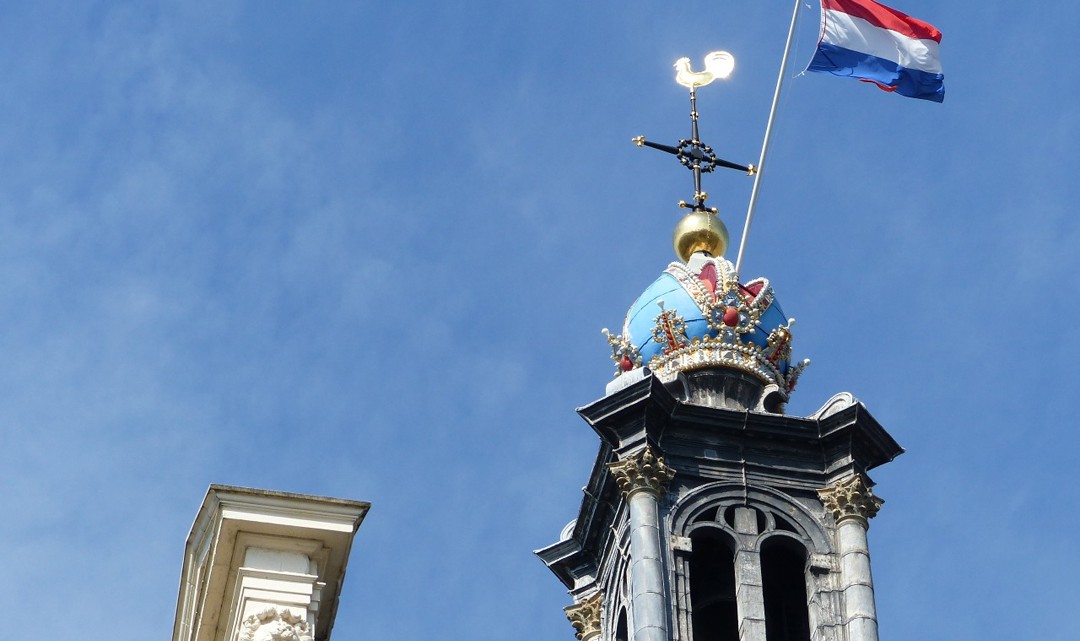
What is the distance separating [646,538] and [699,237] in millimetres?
9467

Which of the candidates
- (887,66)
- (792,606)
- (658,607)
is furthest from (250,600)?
(887,66)

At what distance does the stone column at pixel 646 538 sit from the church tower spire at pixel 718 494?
0.11ft

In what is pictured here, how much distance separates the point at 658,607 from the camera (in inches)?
1785

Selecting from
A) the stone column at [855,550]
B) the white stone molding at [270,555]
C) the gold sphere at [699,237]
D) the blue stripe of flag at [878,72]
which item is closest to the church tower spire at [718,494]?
the stone column at [855,550]

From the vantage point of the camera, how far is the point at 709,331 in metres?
50.6

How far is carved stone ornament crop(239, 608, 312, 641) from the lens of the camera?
28266 mm

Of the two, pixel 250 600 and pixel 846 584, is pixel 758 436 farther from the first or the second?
pixel 250 600

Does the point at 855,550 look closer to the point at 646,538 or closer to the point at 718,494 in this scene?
the point at 718,494

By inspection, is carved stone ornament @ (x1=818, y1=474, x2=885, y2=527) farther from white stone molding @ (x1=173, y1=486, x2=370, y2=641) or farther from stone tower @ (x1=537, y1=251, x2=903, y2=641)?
white stone molding @ (x1=173, y1=486, x2=370, y2=641)

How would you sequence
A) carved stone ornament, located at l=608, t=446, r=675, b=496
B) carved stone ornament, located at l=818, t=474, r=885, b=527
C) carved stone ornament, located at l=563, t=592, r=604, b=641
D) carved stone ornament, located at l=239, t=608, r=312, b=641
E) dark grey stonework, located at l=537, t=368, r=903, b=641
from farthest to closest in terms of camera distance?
carved stone ornament, located at l=563, t=592, r=604, b=641 < carved stone ornament, located at l=818, t=474, r=885, b=527 < carved stone ornament, located at l=608, t=446, r=675, b=496 < dark grey stonework, located at l=537, t=368, r=903, b=641 < carved stone ornament, located at l=239, t=608, r=312, b=641

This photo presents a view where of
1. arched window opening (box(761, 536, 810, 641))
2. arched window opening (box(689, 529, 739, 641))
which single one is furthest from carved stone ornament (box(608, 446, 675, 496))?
arched window opening (box(761, 536, 810, 641))

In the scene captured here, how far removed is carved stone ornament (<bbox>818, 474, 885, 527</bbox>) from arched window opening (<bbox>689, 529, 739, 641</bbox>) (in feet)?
6.72

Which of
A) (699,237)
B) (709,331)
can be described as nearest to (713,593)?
(709,331)

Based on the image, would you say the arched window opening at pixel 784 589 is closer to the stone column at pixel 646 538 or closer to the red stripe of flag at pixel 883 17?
the stone column at pixel 646 538
